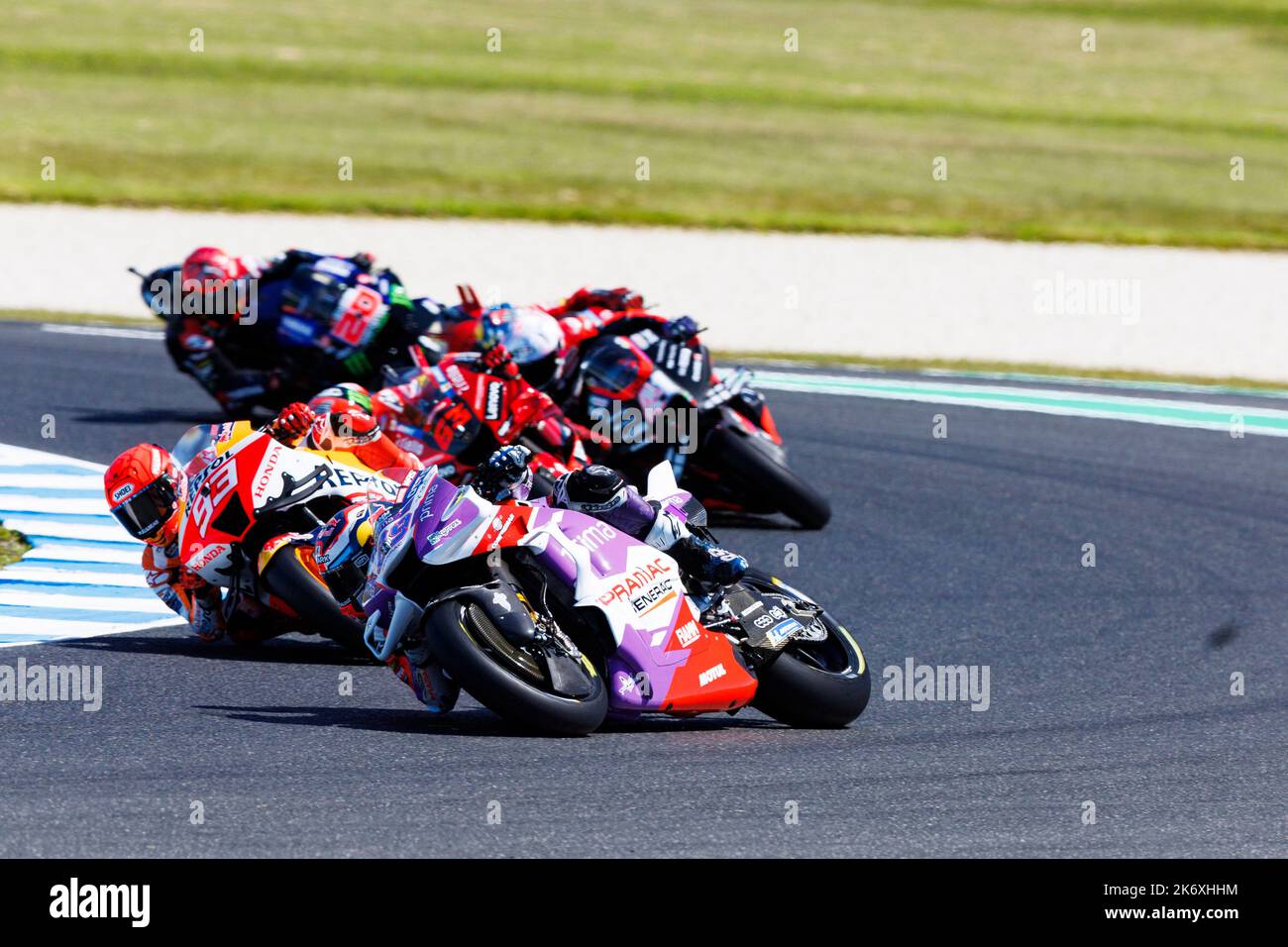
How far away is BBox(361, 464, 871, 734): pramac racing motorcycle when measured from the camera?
23.1 ft

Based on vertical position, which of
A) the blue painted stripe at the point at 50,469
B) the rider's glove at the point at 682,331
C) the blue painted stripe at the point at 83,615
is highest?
the rider's glove at the point at 682,331

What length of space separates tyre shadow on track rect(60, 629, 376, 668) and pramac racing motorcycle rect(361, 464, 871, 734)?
55.0 inches

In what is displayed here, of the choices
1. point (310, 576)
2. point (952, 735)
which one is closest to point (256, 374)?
point (310, 576)

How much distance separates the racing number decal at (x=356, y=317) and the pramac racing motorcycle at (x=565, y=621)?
6556 mm

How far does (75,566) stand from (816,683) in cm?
481

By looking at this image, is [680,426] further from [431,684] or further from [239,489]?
[431,684]

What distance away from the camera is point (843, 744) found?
766cm

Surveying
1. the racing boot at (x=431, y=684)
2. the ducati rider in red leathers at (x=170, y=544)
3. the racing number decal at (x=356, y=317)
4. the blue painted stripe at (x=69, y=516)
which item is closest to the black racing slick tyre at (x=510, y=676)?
the racing boot at (x=431, y=684)

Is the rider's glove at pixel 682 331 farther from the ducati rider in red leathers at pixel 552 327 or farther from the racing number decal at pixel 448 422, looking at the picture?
the racing number decal at pixel 448 422

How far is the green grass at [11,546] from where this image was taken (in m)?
10.9

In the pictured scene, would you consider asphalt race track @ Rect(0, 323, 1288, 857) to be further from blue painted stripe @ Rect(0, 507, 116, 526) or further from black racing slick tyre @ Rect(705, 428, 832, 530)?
blue painted stripe @ Rect(0, 507, 116, 526)

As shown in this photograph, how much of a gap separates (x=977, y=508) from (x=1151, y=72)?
119ft

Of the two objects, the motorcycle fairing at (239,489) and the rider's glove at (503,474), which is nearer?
the rider's glove at (503,474)

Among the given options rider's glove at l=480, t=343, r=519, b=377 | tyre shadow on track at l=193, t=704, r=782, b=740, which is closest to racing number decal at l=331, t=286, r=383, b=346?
rider's glove at l=480, t=343, r=519, b=377
